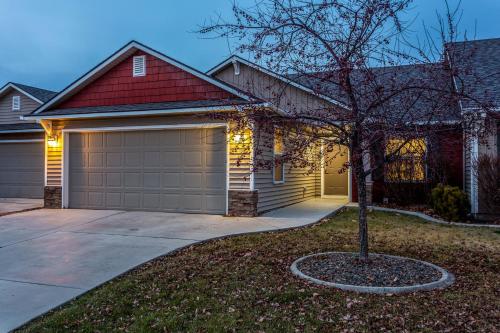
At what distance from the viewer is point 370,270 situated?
555 cm

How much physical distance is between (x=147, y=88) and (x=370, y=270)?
820cm

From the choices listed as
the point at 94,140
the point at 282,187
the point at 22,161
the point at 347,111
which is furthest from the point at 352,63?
the point at 22,161

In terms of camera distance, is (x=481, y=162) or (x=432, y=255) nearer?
(x=432, y=255)

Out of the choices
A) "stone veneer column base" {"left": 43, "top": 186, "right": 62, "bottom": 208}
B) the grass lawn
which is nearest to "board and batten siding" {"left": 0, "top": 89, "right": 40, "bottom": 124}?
"stone veneer column base" {"left": 43, "top": 186, "right": 62, "bottom": 208}

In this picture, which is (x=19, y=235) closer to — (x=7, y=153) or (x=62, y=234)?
(x=62, y=234)

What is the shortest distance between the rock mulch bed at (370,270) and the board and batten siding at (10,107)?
52.6ft

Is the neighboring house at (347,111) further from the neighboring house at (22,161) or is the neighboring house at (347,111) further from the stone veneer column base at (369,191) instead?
the neighboring house at (22,161)

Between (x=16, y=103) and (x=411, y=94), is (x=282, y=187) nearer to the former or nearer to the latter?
(x=411, y=94)

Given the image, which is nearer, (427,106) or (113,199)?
(427,106)

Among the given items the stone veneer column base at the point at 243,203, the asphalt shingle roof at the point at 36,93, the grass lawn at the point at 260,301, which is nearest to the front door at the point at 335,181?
the stone veneer column base at the point at 243,203

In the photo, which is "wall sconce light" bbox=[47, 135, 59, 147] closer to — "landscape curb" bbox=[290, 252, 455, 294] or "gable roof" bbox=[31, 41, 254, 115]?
"gable roof" bbox=[31, 41, 254, 115]

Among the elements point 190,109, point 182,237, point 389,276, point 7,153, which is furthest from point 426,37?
point 7,153

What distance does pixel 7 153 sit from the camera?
1608 centimetres

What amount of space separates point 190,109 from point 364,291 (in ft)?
22.2
